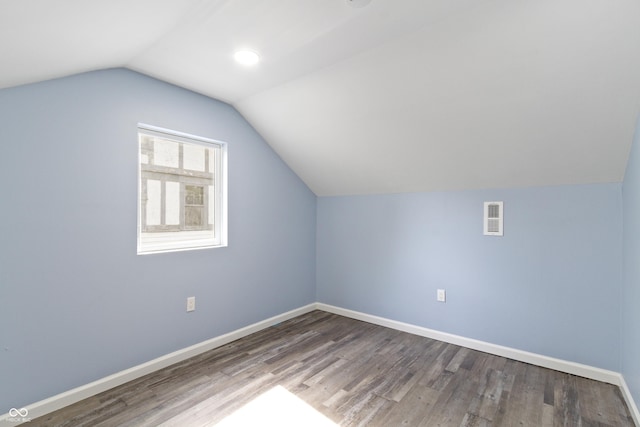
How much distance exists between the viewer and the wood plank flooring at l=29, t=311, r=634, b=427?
182 cm

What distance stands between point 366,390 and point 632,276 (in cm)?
180

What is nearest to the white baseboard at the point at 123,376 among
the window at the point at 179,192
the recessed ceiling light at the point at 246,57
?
the window at the point at 179,192

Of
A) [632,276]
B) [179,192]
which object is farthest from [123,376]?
[632,276]

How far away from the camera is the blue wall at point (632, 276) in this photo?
5.57 feet

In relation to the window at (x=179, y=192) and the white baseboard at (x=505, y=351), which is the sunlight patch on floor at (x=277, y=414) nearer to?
the window at (x=179, y=192)

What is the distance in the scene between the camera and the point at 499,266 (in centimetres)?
266

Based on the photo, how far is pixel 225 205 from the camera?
2.91 meters

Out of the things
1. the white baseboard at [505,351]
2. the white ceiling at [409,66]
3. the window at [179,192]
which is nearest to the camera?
the white ceiling at [409,66]

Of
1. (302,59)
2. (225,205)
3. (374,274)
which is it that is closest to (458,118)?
(302,59)

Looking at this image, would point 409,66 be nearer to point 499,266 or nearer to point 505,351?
point 499,266

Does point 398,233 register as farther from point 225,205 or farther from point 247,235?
point 225,205

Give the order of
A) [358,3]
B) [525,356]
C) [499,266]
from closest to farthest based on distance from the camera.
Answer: [358,3], [525,356], [499,266]

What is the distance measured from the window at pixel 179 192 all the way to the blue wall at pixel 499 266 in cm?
149

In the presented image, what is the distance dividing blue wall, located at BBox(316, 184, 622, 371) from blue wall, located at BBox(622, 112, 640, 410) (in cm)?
17
